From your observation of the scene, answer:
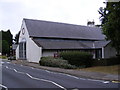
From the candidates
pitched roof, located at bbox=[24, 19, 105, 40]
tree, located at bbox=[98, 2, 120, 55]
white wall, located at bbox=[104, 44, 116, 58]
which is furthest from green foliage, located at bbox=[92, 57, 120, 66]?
pitched roof, located at bbox=[24, 19, 105, 40]

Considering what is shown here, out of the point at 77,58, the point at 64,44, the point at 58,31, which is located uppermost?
the point at 58,31

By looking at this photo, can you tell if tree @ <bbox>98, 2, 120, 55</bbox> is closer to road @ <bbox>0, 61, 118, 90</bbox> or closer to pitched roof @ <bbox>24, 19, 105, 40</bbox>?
road @ <bbox>0, 61, 118, 90</bbox>

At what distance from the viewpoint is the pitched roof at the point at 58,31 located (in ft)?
132

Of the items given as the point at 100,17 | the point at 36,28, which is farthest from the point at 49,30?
the point at 100,17

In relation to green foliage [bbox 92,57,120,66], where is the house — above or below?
above

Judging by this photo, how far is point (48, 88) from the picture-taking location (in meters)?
11.3

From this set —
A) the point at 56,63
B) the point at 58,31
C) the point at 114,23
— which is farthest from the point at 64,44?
the point at 114,23

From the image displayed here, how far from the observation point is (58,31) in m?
43.8

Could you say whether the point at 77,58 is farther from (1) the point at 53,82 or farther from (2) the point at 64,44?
(1) the point at 53,82

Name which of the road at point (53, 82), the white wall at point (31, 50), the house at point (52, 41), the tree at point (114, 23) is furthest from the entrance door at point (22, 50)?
the road at point (53, 82)

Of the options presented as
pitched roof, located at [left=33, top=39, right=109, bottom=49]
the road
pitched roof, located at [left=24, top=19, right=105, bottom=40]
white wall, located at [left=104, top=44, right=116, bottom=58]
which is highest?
pitched roof, located at [left=24, top=19, right=105, bottom=40]

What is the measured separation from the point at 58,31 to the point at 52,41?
4708 millimetres

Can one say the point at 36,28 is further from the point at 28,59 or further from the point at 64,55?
the point at 64,55

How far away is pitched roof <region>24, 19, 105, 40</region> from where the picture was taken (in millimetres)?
40375
